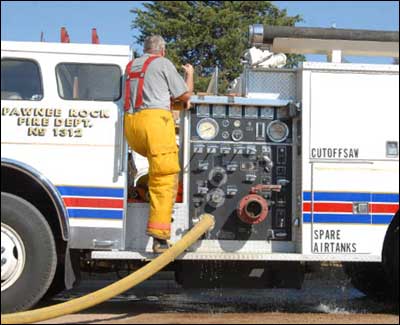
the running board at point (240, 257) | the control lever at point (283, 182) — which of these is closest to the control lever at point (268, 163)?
the control lever at point (283, 182)

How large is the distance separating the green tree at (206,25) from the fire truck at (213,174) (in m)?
13.9

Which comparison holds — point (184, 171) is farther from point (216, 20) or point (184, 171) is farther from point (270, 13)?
point (270, 13)

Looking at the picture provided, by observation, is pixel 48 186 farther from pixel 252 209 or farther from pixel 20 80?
pixel 252 209

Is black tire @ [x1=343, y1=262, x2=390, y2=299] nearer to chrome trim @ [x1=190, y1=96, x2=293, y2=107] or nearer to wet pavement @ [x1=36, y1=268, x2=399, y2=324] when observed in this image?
wet pavement @ [x1=36, y1=268, x2=399, y2=324]

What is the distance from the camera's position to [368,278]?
773cm

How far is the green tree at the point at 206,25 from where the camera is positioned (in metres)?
22.7

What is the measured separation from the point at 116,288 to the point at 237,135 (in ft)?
6.21

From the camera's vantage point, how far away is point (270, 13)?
2783cm

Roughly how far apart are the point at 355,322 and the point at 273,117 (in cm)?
208

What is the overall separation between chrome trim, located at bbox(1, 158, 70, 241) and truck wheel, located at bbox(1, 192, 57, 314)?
134 millimetres

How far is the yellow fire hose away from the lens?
5.48 meters

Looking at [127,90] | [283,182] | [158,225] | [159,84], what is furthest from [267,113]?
[158,225]

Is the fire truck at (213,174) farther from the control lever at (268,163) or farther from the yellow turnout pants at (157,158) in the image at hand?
the yellow turnout pants at (157,158)

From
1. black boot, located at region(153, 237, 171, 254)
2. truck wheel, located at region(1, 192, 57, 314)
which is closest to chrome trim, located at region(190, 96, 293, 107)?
black boot, located at region(153, 237, 171, 254)
